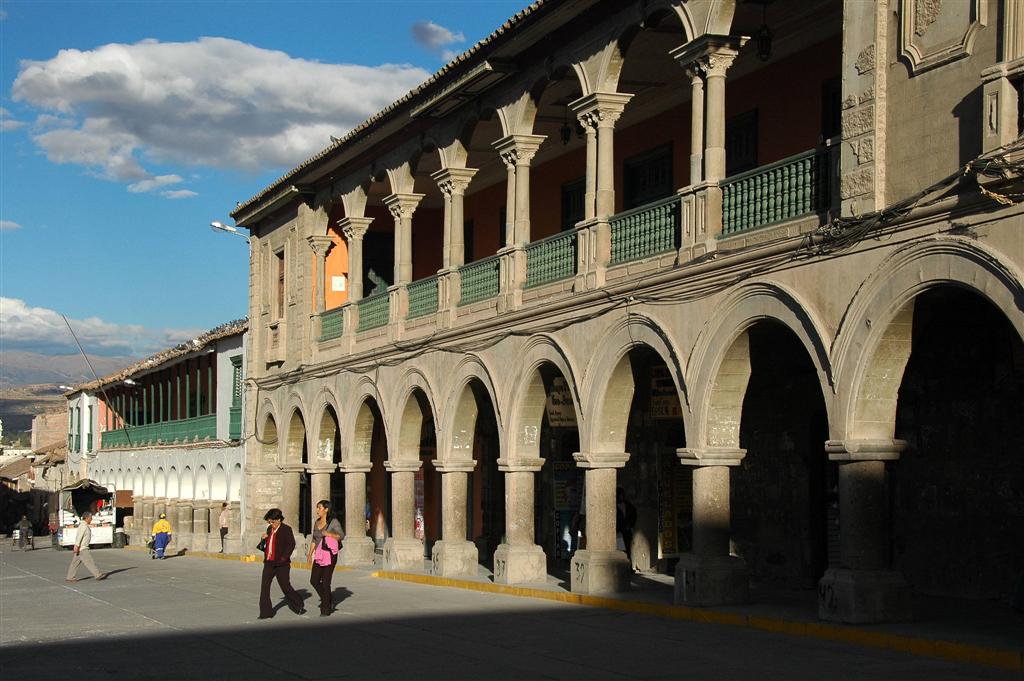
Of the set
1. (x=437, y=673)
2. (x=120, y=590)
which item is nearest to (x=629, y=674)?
(x=437, y=673)

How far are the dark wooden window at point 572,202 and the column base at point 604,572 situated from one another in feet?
25.0

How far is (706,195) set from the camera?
16172 millimetres

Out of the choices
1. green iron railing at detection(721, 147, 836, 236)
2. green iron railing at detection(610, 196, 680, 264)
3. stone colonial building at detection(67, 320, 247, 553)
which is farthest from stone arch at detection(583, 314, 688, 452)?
stone colonial building at detection(67, 320, 247, 553)

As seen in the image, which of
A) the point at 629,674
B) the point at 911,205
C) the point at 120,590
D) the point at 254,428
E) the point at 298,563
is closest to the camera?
the point at 629,674

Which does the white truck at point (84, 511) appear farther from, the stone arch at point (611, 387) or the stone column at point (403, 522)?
the stone arch at point (611, 387)

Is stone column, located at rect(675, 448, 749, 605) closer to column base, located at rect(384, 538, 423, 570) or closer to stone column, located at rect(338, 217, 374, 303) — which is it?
column base, located at rect(384, 538, 423, 570)

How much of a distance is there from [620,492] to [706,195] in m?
7.63

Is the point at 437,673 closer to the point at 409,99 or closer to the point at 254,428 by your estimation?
the point at 409,99


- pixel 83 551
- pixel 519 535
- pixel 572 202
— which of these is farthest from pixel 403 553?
pixel 572 202

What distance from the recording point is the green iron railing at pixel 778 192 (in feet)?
47.1

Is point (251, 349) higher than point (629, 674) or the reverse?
higher

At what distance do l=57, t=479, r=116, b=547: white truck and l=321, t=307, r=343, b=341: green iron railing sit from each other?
18971 mm

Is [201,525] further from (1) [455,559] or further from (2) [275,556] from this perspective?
(2) [275,556]

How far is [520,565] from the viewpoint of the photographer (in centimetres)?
2028
